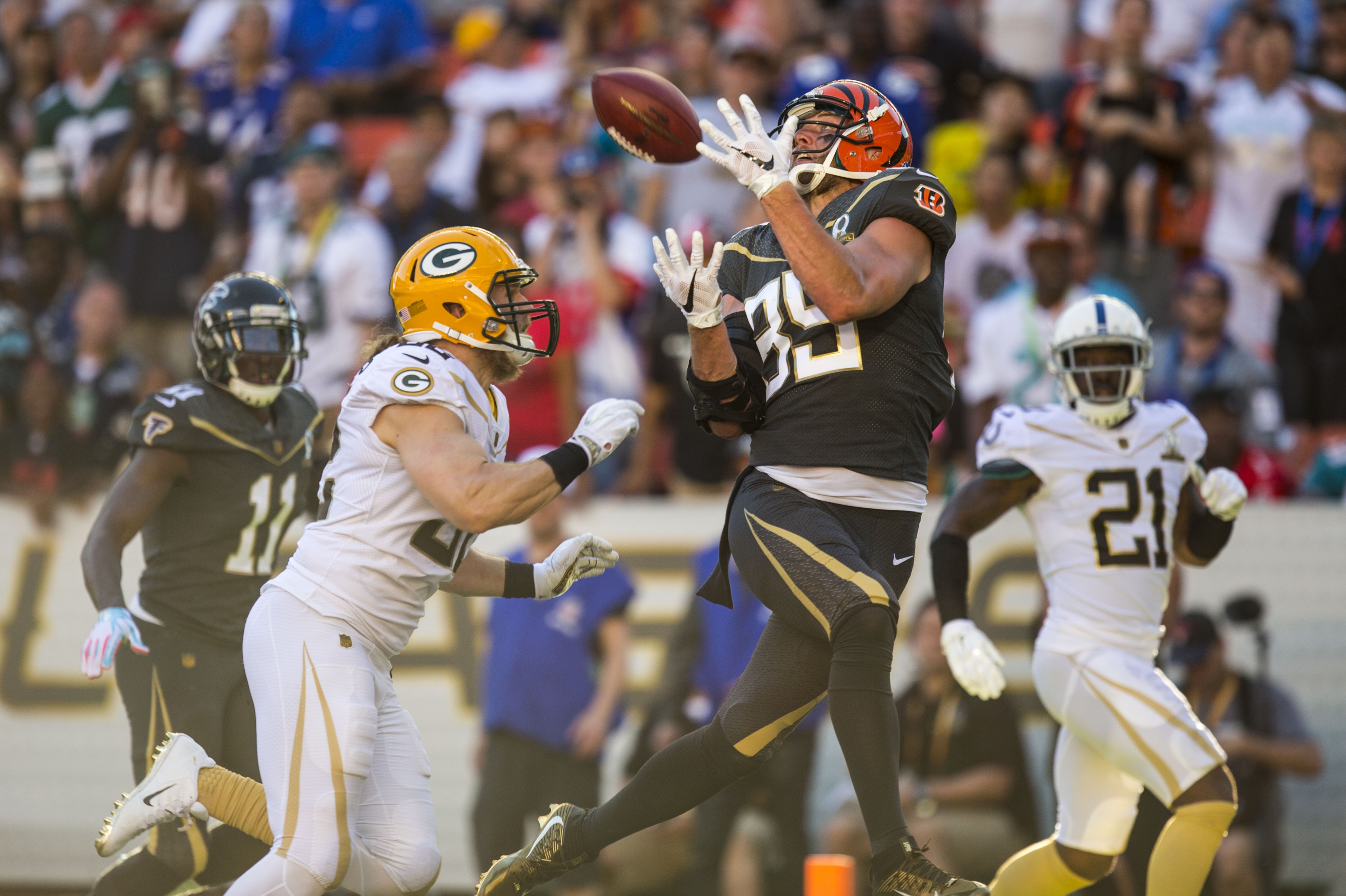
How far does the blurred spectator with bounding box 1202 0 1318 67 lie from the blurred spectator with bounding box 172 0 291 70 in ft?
20.2

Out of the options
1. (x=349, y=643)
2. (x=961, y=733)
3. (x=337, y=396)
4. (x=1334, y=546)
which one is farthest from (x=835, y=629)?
(x=337, y=396)

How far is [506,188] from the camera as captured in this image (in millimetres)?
9758

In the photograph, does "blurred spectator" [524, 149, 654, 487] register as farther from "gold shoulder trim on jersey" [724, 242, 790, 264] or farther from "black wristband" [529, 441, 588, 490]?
"black wristband" [529, 441, 588, 490]

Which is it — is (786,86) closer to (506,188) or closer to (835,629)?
(506,188)

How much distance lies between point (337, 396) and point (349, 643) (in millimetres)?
4478

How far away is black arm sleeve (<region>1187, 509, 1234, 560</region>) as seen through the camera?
5.45m

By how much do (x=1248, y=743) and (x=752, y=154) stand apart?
4616 mm

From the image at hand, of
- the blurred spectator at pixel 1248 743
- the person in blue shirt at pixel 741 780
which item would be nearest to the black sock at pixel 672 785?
the person in blue shirt at pixel 741 780

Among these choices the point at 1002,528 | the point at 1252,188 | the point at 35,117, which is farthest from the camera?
the point at 35,117

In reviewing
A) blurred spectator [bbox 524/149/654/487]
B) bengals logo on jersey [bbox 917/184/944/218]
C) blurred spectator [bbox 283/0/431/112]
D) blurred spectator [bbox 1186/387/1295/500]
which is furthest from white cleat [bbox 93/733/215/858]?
blurred spectator [bbox 283/0/431/112]

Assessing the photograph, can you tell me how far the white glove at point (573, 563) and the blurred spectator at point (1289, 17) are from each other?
6.55m

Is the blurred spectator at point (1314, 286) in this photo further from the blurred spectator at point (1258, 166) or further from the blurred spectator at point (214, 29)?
the blurred spectator at point (214, 29)

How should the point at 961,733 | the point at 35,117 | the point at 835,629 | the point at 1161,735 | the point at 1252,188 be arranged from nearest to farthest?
the point at 835,629, the point at 1161,735, the point at 961,733, the point at 1252,188, the point at 35,117

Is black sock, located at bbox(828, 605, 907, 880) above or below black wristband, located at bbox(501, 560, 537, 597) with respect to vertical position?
below
